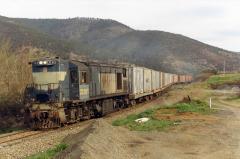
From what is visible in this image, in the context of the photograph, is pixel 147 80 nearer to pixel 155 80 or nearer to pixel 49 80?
pixel 155 80

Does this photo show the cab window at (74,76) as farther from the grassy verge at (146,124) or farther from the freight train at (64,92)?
the grassy verge at (146,124)

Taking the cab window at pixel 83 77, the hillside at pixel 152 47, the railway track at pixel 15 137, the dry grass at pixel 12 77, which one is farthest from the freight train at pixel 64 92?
the hillside at pixel 152 47

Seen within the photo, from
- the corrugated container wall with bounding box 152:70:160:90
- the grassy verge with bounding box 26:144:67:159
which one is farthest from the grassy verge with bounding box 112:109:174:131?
the corrugated container wall with bounding box 152:70:160:90

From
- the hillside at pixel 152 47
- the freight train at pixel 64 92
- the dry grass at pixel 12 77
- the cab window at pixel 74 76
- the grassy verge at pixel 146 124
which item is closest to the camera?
the grassy verge at pixel 146 124

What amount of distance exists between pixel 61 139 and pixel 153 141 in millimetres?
4402

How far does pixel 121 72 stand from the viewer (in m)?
34.6

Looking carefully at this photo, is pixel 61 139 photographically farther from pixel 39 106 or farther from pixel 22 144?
pixel 39 106

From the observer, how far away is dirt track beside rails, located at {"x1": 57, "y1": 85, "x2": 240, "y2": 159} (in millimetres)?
15531

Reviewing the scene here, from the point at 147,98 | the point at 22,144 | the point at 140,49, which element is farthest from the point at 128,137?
the point at 140,49

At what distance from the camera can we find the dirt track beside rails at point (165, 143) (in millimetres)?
15531

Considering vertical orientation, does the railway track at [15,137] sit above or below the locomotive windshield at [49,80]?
below

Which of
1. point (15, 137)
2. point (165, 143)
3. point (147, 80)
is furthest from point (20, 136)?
point (147, 80)

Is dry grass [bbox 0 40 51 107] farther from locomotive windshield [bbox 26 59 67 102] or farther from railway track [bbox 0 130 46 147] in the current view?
railway track [bbox 0 130 46 147]

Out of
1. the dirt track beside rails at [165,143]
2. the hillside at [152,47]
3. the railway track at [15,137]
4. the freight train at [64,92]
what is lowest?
the railway track at [15,137]
